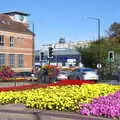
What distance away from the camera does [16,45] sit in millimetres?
84875

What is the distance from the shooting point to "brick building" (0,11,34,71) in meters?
81.4

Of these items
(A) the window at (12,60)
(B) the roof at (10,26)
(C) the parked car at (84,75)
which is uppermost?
(B) the roof at (10,26)

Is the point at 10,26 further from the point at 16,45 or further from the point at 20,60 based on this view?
the point at 20,60

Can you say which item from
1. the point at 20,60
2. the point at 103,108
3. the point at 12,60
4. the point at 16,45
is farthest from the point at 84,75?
the point at 20,60

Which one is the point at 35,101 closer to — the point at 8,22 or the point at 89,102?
the point at 89,102

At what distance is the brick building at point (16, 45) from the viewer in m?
81.4

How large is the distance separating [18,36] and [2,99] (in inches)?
2877

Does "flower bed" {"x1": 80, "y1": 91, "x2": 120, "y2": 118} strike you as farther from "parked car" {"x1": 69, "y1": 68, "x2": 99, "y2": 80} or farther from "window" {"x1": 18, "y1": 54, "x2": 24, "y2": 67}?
"window" {"x1": 18, "y1": 54, "x2": 24, "y2": 67}

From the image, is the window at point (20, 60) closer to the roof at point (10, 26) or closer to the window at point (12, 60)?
the window at point (12, 60)

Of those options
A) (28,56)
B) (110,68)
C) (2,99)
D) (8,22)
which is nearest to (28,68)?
(28,56)

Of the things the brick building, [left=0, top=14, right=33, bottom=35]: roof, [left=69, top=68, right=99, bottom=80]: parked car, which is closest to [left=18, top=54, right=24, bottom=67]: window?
the brick building

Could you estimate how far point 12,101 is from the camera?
12.2m

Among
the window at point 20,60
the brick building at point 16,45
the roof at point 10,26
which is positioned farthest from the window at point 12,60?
the roof at point 10,26

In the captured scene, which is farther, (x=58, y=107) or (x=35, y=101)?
(x=35, y=101)
